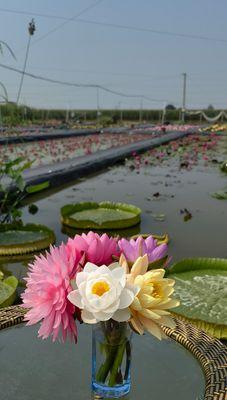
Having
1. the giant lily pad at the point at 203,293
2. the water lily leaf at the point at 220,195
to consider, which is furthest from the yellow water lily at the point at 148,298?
the water lily leaf at the point at 220,195

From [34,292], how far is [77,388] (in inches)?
15.9

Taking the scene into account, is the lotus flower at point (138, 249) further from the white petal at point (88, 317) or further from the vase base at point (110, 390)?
the vase base at point (110, 390)

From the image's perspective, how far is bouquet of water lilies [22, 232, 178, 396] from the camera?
793 millimetres

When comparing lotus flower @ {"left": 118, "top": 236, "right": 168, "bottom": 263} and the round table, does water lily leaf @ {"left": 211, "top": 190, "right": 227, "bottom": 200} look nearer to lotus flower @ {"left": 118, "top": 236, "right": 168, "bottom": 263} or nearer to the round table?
the round table

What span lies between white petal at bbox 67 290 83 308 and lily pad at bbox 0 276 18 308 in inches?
50.2

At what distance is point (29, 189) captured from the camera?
3906 mm

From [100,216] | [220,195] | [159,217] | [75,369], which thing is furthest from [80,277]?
[220,195]

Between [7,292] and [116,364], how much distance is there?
1290 millimetres

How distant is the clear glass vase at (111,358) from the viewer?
2.98 ft

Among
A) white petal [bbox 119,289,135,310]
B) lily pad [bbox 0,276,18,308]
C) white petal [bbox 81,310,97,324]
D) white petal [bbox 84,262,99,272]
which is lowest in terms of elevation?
lily pad [bbox 0,276,18,308]

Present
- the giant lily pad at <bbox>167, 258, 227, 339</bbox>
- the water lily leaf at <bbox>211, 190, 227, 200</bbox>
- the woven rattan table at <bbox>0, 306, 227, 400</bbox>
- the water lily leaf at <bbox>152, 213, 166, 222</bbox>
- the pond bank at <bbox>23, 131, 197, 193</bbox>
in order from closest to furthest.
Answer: the woven rattan table at <bbox>0, 306, 227, 400</bbox>, the giant lily pad at <bbox>167, 258, 227, 339</bbox>, the water lily leaf at <bbox>152, 213, 166, 222</bbox>, the water lily leaf at <bbox>211, 190, 227, 200</bbox>, the pond bank at <bbox>23, 131, 197, 193</bbox>

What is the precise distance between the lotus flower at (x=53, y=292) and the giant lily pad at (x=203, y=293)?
1.16 metres

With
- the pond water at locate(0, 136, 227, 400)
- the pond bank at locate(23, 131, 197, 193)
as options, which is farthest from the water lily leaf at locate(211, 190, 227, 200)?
the pond bank at locate(23, 131, 197, 193)

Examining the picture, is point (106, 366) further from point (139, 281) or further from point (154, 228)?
point (154, 228)
